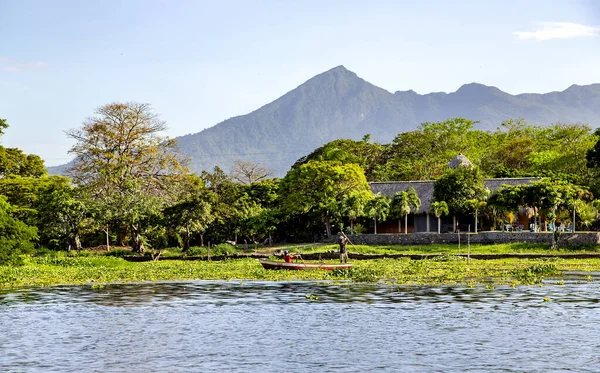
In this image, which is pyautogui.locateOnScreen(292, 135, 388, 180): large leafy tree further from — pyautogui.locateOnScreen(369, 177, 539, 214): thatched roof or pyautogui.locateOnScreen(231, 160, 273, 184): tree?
pyautogui.locateOnScreen(369, 177, 539, 214): thatched roof

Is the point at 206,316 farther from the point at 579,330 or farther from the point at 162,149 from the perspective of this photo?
the point at 162,149

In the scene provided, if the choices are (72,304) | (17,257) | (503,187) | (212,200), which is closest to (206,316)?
(72,304)

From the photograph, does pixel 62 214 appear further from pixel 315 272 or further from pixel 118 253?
pixel 315 272

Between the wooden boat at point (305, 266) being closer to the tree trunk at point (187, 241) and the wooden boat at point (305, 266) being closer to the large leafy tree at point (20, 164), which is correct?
the tree trunk at point (187, 241)

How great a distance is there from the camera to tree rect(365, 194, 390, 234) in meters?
62.7

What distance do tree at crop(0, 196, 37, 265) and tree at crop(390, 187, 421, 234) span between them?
2938cm

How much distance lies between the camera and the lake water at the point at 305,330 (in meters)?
18.3

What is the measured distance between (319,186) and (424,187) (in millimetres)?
9238

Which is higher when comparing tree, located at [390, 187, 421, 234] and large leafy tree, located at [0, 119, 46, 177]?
large leafy tree, located at [0, 119, 46, 177]

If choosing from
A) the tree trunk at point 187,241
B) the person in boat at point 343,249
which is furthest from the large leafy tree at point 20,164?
the person in boat at point 343,249

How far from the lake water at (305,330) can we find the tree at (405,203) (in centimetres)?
3012

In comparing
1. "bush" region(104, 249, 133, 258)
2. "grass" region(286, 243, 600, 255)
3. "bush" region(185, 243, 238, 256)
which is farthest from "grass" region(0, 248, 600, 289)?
"bush" region(104, 249, 133, 258)

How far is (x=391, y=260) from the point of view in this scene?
48.1 metres

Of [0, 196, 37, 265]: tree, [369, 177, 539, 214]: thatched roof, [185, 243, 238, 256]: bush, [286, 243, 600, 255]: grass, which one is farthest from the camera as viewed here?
[369, 177, 539, 214]: thatched roof
